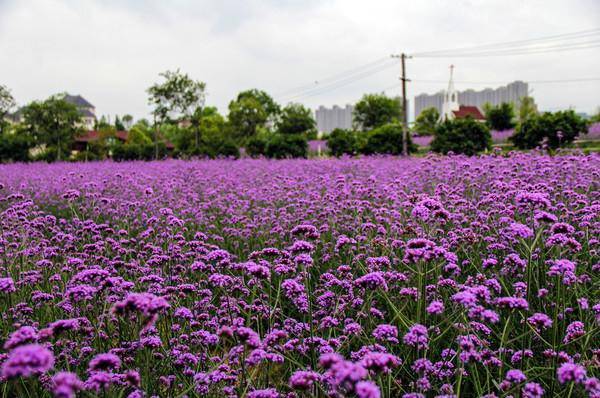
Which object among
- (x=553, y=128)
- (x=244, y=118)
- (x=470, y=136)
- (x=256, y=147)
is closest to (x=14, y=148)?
(x=256, y=147)

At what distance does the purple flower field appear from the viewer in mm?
2270

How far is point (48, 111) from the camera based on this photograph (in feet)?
119

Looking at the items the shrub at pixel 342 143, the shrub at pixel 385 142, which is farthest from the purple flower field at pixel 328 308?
the shrub at pixel 342 143

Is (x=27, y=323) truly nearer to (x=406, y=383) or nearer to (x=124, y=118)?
(x=406, y=383)

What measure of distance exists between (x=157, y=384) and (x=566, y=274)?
98.2 inches

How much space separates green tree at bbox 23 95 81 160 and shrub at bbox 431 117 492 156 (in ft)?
95.1

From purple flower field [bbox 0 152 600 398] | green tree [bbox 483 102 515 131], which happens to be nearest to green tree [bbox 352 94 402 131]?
green tree [bbox 483 102 515 131]

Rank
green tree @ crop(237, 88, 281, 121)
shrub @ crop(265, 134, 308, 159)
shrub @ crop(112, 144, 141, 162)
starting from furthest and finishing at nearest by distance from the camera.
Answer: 1. green tree @ crop(237, 88, 281, 121)
2. shrub @ crop(112, 144, 141, 162)
3. shrub @ crop(265, 134, 308, 159)

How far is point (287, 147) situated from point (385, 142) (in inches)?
226

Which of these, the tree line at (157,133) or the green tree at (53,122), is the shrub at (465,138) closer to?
the tree line at (157,133)

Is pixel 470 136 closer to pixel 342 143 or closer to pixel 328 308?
pixel 342 143

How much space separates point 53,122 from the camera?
3656cm

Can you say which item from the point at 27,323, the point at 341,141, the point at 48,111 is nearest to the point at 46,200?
the point at 27,323

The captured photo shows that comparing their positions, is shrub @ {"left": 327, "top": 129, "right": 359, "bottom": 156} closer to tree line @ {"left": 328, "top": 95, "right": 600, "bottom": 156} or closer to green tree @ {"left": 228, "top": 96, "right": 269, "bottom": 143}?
tree line @ {"left": 328, "top": 95, "right": 600, "bottom": 156}
